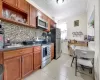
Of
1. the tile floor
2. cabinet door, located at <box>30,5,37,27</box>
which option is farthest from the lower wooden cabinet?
cabinet door, located at <box>30,5,37,27</box>

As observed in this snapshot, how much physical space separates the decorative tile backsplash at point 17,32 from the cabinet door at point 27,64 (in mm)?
689

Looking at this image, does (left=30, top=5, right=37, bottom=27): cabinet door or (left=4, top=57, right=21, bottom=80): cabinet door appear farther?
(left=30, top=5, right=37, bottom=27): cabinet door

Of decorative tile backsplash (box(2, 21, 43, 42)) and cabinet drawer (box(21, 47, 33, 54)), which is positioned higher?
decorative tile backsplash (box(2, 21, 43, 42))

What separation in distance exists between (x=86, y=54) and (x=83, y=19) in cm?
349

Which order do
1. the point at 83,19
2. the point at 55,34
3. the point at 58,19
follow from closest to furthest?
the point at 55,34, the point at 83,19, the point at 58,19

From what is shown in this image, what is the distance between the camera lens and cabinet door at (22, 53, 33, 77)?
193 centimetres

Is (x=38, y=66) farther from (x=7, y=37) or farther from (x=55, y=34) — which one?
(x=55, y=34)

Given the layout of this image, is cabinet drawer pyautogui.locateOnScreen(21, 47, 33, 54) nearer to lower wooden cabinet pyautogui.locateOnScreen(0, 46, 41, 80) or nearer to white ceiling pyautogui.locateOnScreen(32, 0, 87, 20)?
lower wooden cabinet pyautogui.locateOnScreen(0, 46, 41, 80)

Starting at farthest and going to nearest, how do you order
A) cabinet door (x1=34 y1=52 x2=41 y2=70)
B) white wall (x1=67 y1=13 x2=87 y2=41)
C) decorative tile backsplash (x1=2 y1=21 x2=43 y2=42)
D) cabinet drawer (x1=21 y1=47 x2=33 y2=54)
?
1. white wall (x1=67 y1=13 x2=87 y2=41)
2. cabinet door (x1=34 y1=52 x2=41 y2=70)
3. decorative tile backsplash (x1=2 y1=21 x2=43 y2=42)
4. cabinet drawer (x1=21 y1=47 x2=33 y2=54)


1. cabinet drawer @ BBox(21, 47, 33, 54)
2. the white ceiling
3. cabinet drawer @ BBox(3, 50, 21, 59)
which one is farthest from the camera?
the white ceiling

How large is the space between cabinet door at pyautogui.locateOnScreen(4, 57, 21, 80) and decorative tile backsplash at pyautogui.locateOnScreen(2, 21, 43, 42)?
775 mm

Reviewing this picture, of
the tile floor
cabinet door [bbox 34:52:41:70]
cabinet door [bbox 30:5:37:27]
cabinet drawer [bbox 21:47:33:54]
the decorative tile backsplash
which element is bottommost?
the tile floor

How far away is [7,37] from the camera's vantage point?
2.09 meters

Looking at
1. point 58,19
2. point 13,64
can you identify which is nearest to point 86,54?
point 13,64
